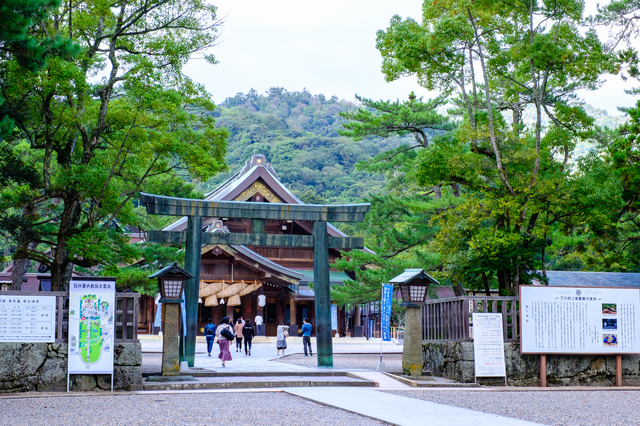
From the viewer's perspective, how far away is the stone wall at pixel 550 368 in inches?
483

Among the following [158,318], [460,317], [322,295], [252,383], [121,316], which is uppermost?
[322,295]

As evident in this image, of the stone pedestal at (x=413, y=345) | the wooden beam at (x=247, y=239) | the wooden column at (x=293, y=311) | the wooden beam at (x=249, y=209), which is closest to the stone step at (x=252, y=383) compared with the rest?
the stone pedestal at (x=413, y=345)

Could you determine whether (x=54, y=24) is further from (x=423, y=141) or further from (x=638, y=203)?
(x=638, y=203)

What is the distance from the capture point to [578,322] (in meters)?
12.5

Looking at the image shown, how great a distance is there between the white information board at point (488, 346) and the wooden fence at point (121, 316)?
6527 millimetres

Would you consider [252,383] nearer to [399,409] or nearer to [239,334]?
[399,409]

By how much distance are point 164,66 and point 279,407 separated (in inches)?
401

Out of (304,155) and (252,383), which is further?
(304,155)

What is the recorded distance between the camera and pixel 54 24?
48.7ft

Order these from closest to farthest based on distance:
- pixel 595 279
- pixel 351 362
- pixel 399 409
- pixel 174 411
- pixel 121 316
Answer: pixel 174 411
pixel 399 409
pixel 121 316
pixel 351 362
pixel 595 279

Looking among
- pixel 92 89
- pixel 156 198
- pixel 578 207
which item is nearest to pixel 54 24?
pixel 92 89

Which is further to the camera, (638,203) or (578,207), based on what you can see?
(638,203)

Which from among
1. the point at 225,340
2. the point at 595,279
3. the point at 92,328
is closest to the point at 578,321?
the point at 225,340

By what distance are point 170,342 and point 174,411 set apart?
361cm
